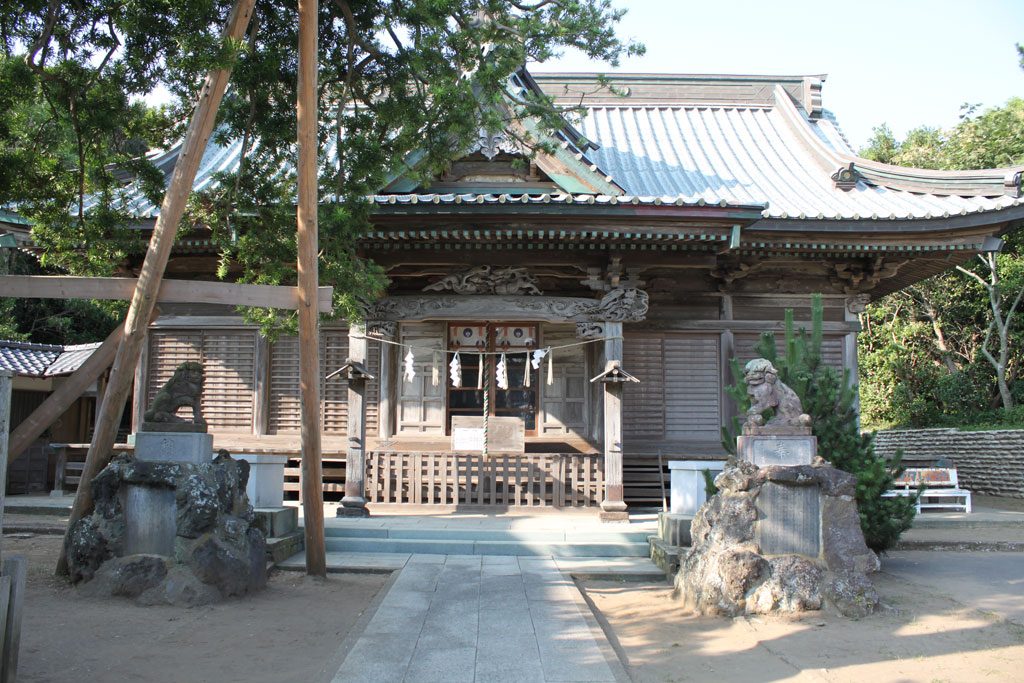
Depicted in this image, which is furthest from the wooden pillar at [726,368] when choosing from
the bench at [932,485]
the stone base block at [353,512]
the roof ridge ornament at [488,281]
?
the stone base block at [353,512]

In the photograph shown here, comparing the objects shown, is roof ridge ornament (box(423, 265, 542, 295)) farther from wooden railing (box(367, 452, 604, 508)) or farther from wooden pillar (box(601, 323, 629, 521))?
wooden railing (box(367, 452, 604, 508))

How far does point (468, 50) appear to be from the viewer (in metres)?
8.38

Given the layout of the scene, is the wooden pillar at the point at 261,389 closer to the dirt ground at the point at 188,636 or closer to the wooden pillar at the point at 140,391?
the wooden pillar at the point at 140,391

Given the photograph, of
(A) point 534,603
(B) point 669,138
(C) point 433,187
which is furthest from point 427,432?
(B) point 669,138

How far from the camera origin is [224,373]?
12609 mm

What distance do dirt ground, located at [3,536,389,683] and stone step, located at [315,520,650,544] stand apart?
6.50 ft

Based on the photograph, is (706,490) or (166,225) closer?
(166,225)

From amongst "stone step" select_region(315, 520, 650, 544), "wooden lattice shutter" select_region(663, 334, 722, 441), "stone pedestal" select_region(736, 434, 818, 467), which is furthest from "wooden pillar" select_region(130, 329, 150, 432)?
"stone pedestal" select_region(736, 434, 818, 467)

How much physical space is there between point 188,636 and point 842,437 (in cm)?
660

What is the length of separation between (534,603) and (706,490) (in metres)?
2.71

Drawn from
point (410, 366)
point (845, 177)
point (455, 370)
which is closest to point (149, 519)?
point (410, 366)

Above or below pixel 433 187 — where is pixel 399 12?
above

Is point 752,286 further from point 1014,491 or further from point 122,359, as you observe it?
point 122,359

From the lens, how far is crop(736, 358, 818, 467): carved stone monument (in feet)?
22.8
